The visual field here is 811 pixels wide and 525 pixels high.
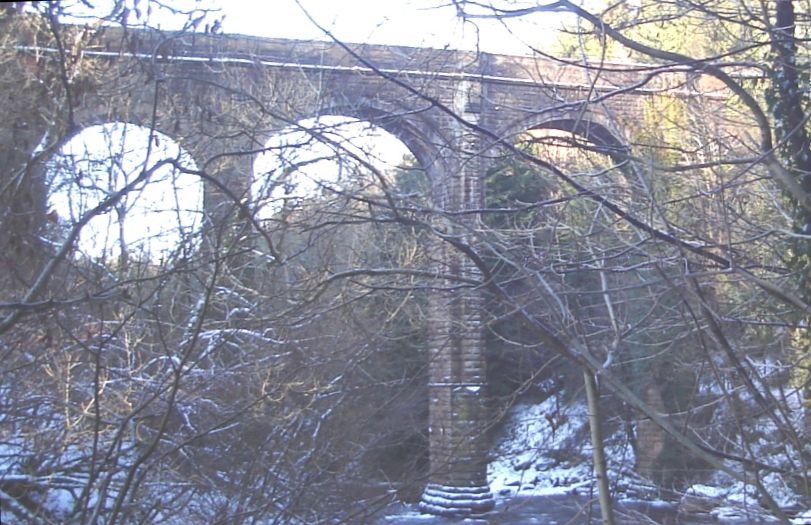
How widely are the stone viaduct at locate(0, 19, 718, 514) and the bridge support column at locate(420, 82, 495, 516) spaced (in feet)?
0.08

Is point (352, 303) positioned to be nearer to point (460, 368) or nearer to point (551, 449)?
point (551, 449)

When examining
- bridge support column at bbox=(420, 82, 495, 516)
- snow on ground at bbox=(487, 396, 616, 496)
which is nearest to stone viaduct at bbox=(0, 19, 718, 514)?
bridge support column at bbox=(420, 82, 495, 516)

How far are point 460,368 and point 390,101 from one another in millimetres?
10559

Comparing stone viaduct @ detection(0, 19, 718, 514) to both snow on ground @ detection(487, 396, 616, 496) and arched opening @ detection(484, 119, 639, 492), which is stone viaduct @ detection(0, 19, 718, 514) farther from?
snow on ground @ detection(487, 396, 616, 496)

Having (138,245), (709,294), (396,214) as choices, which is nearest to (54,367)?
(138,245)

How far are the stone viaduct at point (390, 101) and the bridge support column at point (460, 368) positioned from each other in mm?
26

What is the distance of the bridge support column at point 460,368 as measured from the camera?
15.8 feet

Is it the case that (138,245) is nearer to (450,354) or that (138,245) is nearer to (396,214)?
(396,214)

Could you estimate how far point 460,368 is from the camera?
49.3 ft

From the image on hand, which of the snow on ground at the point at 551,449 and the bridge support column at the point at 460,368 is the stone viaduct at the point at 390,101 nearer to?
the bridge support column at the point at 460,368

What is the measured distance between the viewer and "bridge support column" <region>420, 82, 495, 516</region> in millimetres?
4824

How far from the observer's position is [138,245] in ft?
22.7

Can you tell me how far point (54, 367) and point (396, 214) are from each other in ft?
10.3

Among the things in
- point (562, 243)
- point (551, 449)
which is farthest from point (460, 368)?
point (551, 449)
